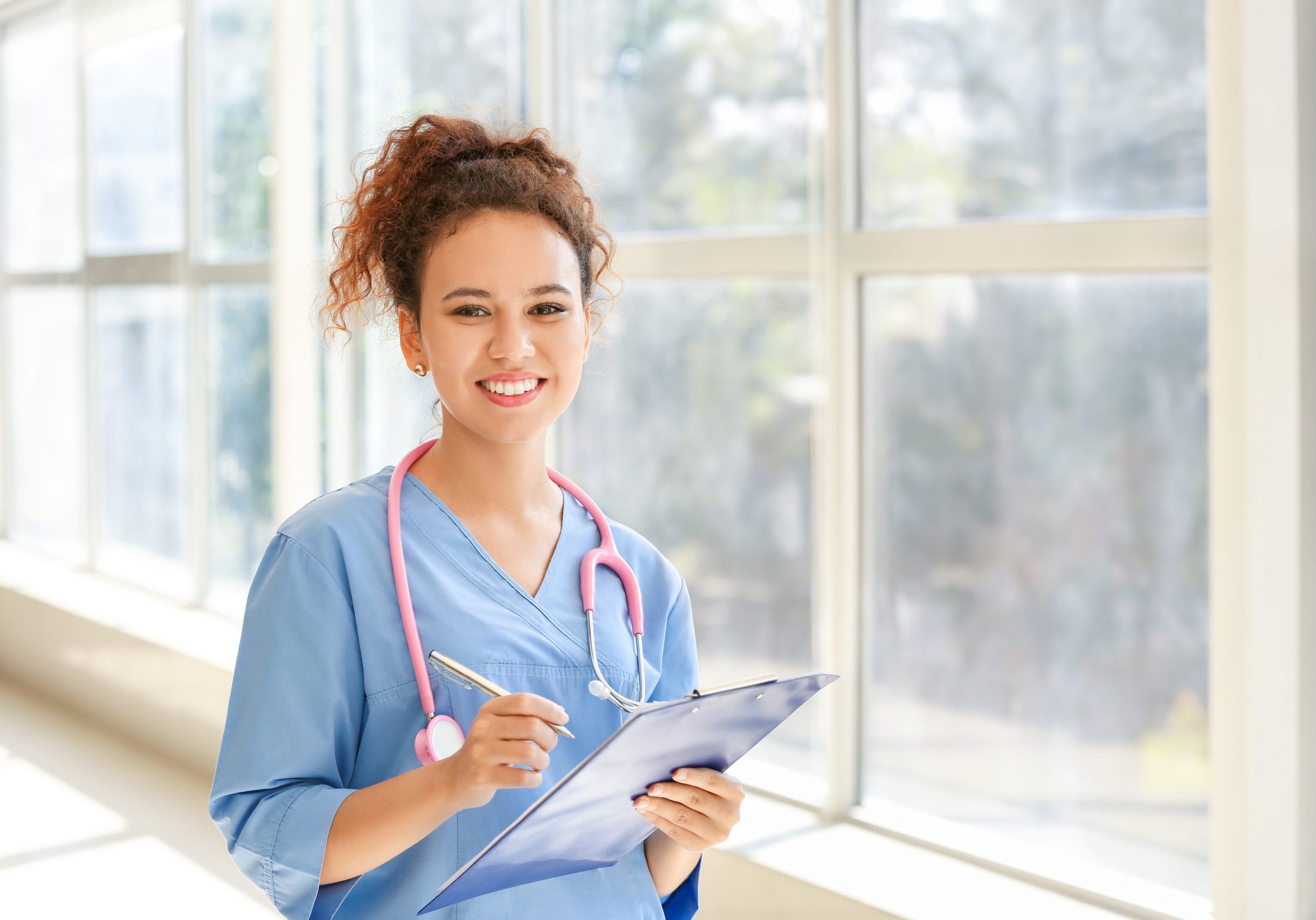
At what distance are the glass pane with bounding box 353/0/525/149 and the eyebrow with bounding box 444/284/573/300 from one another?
1.82 meters

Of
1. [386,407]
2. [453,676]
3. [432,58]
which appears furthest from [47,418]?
[453,676]

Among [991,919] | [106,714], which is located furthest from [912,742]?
[106,714]

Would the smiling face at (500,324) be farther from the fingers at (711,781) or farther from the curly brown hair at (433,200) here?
the fingers at (711,781)

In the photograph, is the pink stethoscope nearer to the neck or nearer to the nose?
the neck

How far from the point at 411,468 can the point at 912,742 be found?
1.36 m

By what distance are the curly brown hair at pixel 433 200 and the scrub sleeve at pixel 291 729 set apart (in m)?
0.30

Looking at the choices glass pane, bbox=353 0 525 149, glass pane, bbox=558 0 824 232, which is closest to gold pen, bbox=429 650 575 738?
glass pane, bbox=558 0 824 232

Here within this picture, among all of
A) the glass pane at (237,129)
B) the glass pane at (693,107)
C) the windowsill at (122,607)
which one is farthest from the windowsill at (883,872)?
the glass pane at (237,129)

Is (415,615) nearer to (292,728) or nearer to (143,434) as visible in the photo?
(292,728)

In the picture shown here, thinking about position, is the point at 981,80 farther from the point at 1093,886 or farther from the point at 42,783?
the point at 42,783

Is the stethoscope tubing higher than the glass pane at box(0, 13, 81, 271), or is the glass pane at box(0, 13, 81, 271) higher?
the glass pane at box(0, 13, 81, 271)

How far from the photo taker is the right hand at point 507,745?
0.98m

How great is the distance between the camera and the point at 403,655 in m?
1.11

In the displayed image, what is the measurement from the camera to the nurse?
107cm
